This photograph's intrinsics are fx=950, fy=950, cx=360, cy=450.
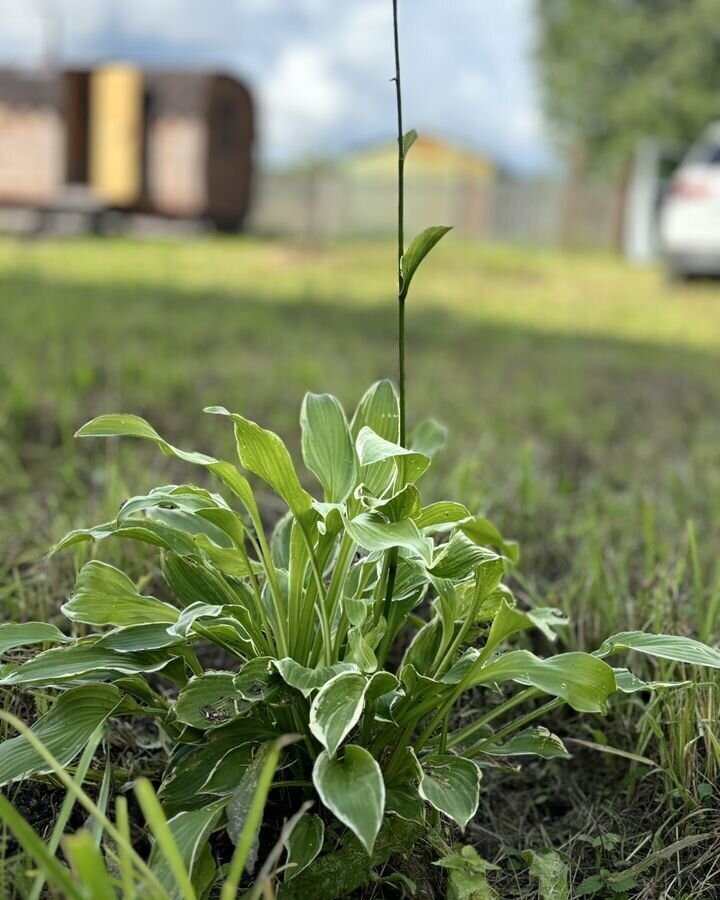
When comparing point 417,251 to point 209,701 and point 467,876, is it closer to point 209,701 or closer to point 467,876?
point 209,701

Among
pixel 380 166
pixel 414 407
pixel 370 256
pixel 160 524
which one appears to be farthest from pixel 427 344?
pixel 380 166

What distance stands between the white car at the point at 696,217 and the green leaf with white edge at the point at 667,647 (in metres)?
7.45

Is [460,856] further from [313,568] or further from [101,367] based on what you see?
[101,367]

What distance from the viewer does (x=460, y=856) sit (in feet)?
3.34

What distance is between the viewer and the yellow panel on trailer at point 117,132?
1195 cm

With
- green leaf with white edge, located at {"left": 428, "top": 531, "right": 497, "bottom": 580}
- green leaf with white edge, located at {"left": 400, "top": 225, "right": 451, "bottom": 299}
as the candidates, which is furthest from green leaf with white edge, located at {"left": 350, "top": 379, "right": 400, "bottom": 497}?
green leaf with white edge, located at {"left": 400, "top": 225, "right": 451, "bottom": 299}

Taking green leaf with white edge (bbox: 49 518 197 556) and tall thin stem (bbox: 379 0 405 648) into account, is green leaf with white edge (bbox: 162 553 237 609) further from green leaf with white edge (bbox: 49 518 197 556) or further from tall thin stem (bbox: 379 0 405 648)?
tall thin stem (bbox: 379 0 405 648)

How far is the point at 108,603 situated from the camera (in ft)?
3.68

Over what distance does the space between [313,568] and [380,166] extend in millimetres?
37285

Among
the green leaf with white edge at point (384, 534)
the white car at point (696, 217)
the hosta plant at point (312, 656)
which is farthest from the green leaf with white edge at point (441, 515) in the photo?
the white car at point (696, 217)

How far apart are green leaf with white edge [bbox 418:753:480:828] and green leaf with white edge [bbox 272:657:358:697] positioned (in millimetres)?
138

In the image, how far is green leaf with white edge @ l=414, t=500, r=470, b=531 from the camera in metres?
1.09

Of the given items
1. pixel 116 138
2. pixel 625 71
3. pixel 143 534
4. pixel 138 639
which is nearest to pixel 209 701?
pixel 138 639

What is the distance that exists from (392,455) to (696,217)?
7699 millimetres
